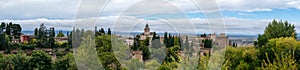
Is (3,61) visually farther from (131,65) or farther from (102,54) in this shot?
(131,65)

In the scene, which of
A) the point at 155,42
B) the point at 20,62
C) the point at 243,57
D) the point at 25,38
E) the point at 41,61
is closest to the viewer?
the point at 155,42

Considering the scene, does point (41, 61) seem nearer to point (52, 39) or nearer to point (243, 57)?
point (52, 39)

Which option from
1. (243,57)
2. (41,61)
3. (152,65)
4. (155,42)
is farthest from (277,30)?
(152,65)

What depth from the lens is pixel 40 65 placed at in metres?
20.3

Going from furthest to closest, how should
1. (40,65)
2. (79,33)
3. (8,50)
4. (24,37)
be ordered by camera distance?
(24,37) → (8,50) → (40,65) → (79,33)

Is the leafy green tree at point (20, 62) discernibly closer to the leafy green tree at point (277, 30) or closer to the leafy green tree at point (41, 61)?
the leafy green tree at point (41, 61)

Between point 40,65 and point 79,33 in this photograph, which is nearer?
point 79,33

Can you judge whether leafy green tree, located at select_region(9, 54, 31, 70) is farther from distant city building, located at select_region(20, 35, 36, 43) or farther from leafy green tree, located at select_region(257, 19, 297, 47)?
leafy green tree, located at select_region(257, 19, 297, 47)

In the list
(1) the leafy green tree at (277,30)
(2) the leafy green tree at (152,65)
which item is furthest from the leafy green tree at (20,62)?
(2) the leafy green tree at (152,65)

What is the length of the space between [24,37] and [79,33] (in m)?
23.3

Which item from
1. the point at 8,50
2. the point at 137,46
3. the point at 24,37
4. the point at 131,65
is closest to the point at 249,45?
the point at 137,46

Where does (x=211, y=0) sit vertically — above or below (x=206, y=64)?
above

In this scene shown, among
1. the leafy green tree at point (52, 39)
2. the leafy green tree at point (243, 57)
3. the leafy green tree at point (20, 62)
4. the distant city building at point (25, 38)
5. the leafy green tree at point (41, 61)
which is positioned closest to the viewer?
the leafy green tree at point (243, 57)

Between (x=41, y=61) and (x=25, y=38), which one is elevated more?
(x=25, y=38)
